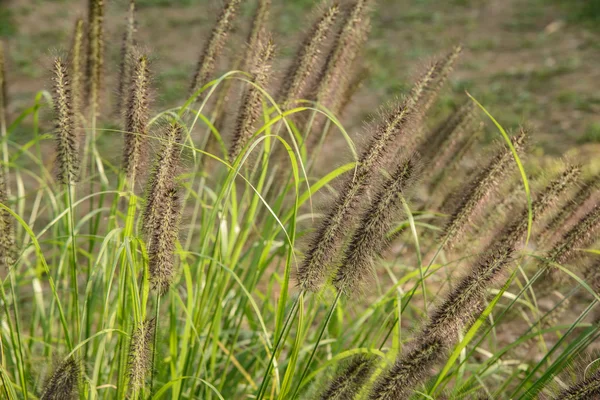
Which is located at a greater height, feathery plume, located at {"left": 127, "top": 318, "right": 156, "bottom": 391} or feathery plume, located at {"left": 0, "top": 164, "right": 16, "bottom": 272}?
feathery plume, located at {"left": 0, "top": 164, "right": 16, "bottom": 272}

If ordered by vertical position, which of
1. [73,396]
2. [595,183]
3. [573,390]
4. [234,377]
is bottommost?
[234,377]

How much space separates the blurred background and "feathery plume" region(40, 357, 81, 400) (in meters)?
4.55

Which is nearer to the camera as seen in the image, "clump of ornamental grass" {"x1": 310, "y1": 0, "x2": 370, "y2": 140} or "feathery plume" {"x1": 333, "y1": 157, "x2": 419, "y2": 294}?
"feathery plume" {"x1": 333, "y1": 157, "x2": 419, "y2": 294}

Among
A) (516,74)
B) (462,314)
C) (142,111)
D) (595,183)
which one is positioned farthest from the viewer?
(516,74)

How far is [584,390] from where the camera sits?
1.63 m

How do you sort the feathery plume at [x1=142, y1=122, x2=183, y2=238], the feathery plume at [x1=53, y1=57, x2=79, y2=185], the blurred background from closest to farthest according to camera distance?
the feathery plume at [x1=142, y1=122, x2=183, y2=238]
the feathery plume at [x1=53, y1=57, x2=79, y2=185]
the blurred background

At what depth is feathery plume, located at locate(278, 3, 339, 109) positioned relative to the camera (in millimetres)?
2422

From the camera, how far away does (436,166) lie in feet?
9.22

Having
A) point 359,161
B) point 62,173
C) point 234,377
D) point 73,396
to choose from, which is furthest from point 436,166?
point 73,396

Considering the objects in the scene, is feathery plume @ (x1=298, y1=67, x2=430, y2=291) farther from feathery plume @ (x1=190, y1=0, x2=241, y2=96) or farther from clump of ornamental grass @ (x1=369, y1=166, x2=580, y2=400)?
feathery plume @ (x1=190, y1=0, x2=241, y2=96)

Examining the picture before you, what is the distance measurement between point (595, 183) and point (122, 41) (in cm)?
185

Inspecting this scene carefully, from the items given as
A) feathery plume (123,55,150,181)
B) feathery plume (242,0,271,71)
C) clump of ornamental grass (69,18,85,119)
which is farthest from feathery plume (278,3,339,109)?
clump of ornamental grass (69,18,85,119)

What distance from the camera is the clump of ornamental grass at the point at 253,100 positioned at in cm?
225

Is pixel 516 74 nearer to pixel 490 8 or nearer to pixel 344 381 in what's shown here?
pixel 490 8
